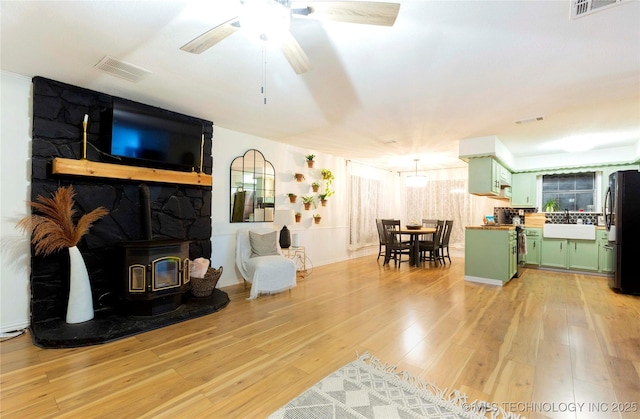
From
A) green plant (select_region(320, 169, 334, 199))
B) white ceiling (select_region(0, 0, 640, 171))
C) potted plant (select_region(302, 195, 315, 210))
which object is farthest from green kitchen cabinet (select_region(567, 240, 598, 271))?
potted plant (select_region(302, 195, 315, 210))

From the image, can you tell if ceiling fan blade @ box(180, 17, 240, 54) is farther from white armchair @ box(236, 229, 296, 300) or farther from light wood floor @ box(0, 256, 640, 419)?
white armchair @ box(236, 229, 296, 300)

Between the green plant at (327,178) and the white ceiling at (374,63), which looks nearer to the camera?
the white ceiling at (374,63)

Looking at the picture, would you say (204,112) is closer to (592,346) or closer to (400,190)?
(592,346)

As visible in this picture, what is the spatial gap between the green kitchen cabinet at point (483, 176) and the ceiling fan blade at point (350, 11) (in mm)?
4118

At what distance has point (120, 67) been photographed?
255 centimetres

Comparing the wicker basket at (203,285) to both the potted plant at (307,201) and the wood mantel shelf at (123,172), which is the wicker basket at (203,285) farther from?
the potted plant at (307,201)

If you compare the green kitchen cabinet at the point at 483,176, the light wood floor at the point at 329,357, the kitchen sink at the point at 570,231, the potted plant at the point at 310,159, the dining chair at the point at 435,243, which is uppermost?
the potted plant at the point at 310,159

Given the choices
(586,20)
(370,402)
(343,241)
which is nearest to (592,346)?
(370,402)

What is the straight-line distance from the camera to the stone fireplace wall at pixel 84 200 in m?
2.78

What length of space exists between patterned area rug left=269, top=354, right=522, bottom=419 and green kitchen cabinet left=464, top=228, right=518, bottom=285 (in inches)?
134

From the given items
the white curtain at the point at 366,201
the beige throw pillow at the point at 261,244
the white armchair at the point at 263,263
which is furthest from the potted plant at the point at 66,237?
the white curtain at the point at 366,201

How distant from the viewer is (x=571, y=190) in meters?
6.00

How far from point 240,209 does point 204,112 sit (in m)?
1.54

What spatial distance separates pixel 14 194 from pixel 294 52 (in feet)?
9.88
